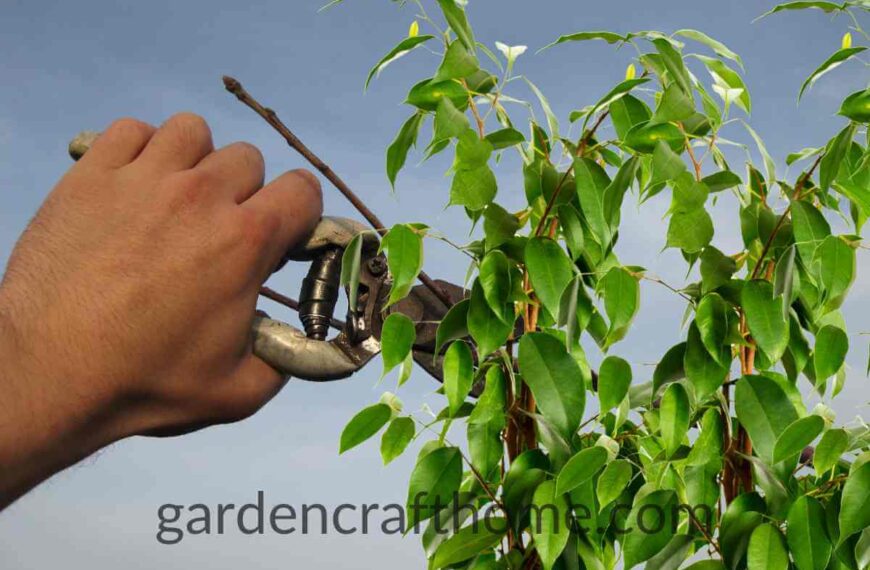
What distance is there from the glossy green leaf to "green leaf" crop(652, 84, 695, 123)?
55 cm

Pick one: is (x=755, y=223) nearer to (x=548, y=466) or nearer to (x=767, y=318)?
(x=767, y=318)

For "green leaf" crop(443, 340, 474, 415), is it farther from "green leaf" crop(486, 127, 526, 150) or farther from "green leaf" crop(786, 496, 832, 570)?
"green leaf" crop(786, 496, 832, 570)

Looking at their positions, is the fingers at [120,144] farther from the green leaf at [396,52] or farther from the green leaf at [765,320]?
the green leaf at [765,320]

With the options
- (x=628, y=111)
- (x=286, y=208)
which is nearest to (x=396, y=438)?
(x=286, y=208)

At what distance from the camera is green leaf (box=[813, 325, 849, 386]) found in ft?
5.50

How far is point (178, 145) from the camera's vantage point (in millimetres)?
1731

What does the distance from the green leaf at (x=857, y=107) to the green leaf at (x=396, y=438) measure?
0.80m

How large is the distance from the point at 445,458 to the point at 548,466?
0.51ft

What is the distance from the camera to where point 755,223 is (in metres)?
1.83

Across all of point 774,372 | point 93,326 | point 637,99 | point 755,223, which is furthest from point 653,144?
point 93,326

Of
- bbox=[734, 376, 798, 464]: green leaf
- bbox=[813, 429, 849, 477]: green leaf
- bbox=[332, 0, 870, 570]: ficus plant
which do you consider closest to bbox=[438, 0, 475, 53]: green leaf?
bbox=[332, 0, 870, 570]: ficus plant

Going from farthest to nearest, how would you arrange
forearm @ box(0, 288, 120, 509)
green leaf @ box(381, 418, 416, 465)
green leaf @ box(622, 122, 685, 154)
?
1. green leaf @ box(381, 418, 416, 465)
2. green leaf @ box(622, 122, 685, 154)
3. forearm @ box(0, 288, 120, 509)

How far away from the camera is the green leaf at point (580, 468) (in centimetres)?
162

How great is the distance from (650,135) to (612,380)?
358 mm
